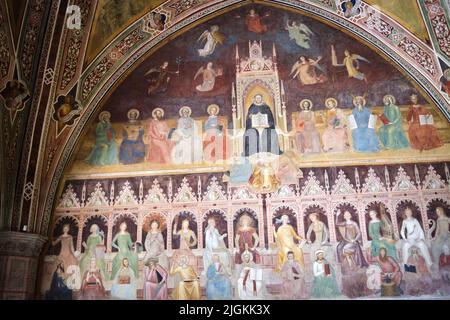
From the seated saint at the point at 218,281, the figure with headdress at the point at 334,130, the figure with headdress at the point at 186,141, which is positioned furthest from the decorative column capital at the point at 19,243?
the figure with headdress at the point at 334,130

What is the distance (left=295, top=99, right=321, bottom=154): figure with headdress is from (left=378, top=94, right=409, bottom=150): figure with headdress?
4.42ft

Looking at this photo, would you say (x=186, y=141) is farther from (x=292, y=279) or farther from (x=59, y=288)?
(x=59, y=288)

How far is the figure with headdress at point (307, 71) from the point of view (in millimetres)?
12797

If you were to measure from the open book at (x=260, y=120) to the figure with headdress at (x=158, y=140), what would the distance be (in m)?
1.83

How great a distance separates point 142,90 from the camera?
519 inches

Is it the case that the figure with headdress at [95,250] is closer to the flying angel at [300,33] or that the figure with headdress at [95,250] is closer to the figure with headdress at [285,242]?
the figure with headdress at [285,242]

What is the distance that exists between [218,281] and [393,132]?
475 centimetres

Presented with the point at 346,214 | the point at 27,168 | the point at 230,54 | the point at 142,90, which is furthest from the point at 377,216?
the point at 27,168

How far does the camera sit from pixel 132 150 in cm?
1262

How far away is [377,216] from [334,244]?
3.38ft

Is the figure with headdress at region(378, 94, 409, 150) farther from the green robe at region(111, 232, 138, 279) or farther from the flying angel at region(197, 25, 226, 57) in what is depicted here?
the green robe at region(111, 232, 138, 279)

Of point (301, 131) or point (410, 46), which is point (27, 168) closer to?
point (301, 131)

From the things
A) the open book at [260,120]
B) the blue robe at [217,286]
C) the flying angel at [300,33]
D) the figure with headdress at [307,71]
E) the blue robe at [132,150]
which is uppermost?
the flying angel at [300,33]

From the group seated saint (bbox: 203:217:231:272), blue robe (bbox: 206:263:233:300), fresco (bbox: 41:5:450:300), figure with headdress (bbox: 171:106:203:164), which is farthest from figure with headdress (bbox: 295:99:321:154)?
blue robe (bbox: 206:263:233:300)
